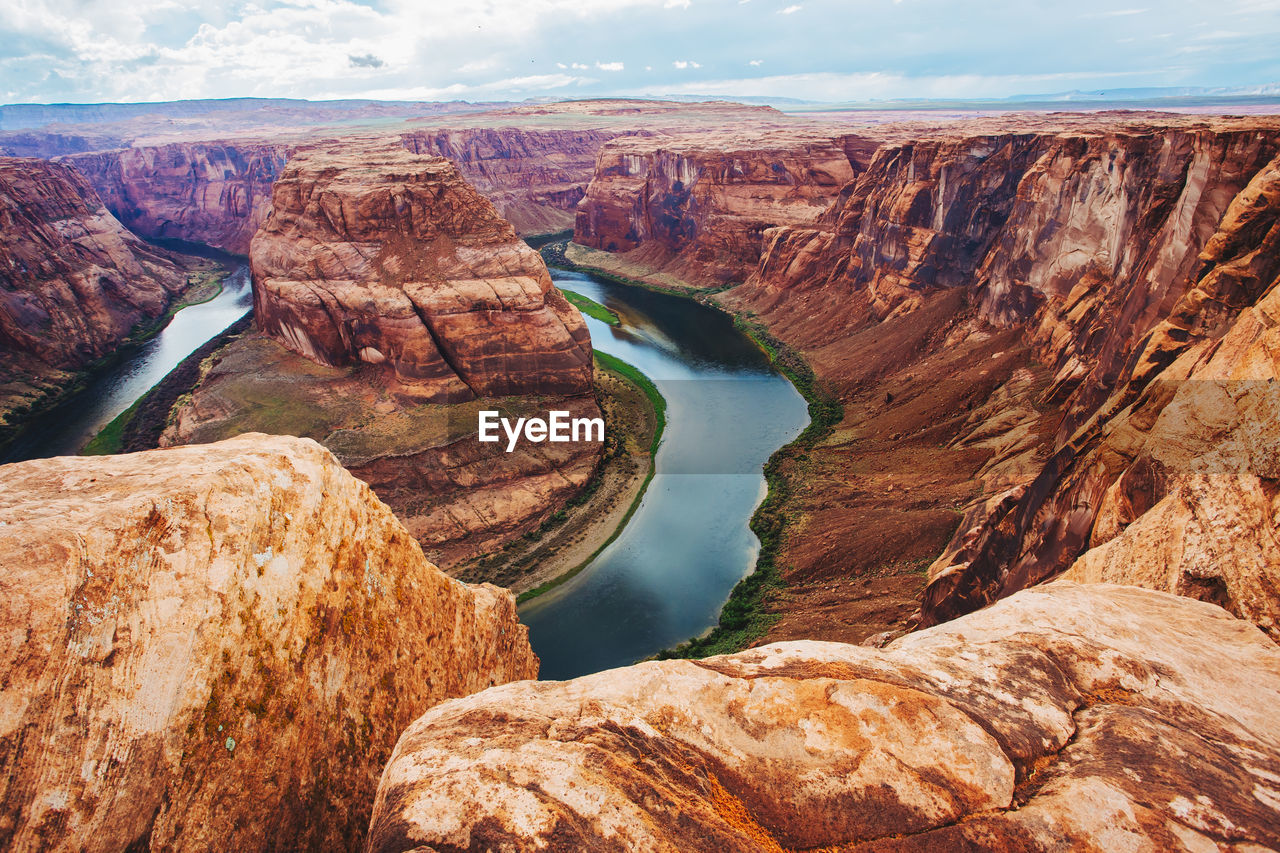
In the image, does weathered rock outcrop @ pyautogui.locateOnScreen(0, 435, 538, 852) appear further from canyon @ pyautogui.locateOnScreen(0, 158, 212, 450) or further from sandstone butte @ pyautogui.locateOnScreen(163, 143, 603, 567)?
canyon @ pyautogui.locateOnScreen(0, 158, 212, 450)

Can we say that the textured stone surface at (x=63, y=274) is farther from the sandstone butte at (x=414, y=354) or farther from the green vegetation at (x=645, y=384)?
the green vegetation at (x=645, y=384)

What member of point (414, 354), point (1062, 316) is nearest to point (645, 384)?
point (414, 354)

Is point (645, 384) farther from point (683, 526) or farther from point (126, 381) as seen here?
point (126, 381)

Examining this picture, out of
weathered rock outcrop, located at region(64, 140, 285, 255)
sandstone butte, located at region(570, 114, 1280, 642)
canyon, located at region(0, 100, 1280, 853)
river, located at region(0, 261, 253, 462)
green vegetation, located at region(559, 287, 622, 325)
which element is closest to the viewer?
canyon, located at region(0, 100, 1280, 853)

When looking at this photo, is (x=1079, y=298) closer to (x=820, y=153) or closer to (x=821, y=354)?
(x=821, y=354)

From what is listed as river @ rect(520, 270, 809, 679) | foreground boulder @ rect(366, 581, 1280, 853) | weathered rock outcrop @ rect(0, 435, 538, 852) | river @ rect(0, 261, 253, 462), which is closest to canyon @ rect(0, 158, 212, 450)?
river @ rect(0, 261, 253, 462)
